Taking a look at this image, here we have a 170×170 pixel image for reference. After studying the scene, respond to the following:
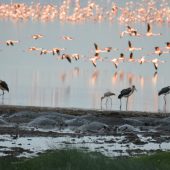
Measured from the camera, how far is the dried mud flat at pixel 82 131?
2392cm

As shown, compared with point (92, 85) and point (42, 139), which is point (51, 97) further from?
point (42, 139)

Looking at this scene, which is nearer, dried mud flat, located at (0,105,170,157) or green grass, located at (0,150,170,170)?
green grass, located at (0,150,170,170)

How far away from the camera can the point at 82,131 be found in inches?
1133

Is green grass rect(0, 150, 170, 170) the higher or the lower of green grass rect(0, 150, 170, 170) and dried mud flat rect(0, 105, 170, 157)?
the lower

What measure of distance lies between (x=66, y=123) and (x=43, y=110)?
535cm

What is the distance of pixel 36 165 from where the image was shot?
17.1 metres

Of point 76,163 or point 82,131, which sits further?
point 82,131

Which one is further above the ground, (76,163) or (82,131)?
(82,131)

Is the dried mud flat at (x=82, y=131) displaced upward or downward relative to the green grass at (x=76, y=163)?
upward

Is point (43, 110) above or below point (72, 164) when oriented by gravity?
above

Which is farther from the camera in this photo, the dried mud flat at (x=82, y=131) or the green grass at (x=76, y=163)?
the dried mud flat at (x=82, y=131)

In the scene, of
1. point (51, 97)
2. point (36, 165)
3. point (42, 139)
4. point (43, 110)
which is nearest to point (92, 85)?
point (51, 97)

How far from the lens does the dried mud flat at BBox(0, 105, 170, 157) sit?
78.5ft

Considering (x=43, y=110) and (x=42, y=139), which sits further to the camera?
(x=43, y=110)
